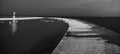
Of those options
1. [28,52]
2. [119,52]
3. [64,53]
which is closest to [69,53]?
[64,53]

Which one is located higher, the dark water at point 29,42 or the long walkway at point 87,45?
the long walkway at point 87,45

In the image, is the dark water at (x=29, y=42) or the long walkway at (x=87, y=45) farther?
the dark water at (x=29, y=42)

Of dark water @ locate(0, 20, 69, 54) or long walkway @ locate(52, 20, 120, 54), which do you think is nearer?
long walkway @ locate(52, 20, 120, 54)

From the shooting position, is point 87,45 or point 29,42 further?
point 29,42

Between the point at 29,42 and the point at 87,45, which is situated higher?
the point at 87,45

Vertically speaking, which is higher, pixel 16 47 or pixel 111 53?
pixel 111 53

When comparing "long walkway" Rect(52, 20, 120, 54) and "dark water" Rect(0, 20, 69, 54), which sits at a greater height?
"long walkway" Rect(52, 20, 120, 54)

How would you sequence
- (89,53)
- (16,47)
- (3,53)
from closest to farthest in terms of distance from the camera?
1. (89,53)
2. (3,53)
3. (16,47)

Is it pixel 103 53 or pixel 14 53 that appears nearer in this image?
pixel 103 53

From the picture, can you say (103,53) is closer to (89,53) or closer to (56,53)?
(89,53)

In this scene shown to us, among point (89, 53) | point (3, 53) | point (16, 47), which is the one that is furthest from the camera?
point (16, 47)

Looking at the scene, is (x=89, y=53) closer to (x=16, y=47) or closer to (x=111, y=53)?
(x=111, y=53)
